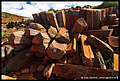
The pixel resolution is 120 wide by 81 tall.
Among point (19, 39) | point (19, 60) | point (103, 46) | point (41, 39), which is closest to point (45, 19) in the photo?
point (41, 39)

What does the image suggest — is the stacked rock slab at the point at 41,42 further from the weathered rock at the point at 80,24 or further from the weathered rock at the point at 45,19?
the weathered rock at the point at 80,24

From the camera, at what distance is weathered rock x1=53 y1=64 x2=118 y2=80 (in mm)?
2832

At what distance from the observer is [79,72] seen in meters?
3.06

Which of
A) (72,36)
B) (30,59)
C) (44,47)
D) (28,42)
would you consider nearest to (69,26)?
(72,36)

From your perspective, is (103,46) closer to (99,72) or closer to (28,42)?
(99,72)

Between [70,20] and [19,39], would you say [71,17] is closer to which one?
[70,20]

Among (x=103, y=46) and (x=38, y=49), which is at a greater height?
(x=103, y=46)

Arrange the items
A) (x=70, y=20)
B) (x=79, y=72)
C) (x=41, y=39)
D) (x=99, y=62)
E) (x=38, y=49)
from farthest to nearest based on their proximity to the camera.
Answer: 1. (x=70, y=20)
2. (x=38, y=49)
3. (x=41, y=39)
4. (x=79, y=72)
5. (x=99, y=62)

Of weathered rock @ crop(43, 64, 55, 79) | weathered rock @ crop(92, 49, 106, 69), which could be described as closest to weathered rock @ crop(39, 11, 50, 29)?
weathered rock @ crop(43, 64, 55, 79)

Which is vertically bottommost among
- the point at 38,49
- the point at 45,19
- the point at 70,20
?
the point at 38,49

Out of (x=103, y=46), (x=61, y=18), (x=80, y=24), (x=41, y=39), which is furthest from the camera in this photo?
(x=61, y=18)

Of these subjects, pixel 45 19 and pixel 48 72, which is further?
pixel 45 19

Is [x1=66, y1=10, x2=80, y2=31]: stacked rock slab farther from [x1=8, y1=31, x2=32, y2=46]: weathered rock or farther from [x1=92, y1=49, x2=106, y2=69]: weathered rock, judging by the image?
[x1=8, y1=31, x2=32, y2=46]: weathered rock

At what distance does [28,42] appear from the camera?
12.5 feet
